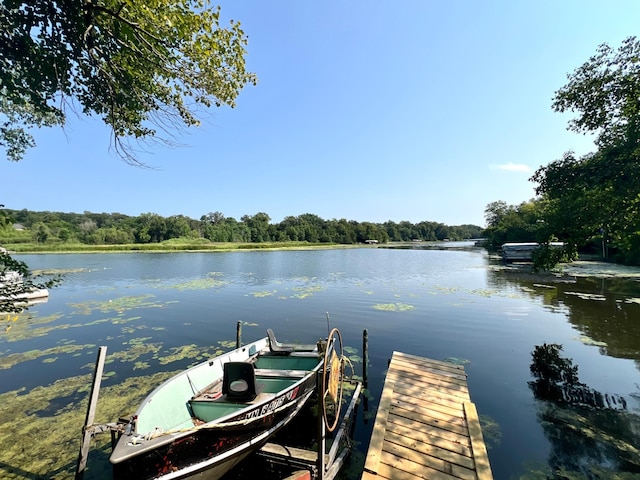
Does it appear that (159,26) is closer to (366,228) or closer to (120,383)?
(120,383)

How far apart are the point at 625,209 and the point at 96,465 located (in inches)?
514

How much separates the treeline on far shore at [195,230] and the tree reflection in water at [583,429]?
280ft

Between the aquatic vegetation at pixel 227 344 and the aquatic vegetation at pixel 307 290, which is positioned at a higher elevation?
the aquatic vegetation at pixel 307 290

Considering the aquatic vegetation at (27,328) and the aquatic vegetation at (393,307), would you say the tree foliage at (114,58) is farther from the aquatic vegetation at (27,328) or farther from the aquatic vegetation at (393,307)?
the aquatic vegetation at (393,307)

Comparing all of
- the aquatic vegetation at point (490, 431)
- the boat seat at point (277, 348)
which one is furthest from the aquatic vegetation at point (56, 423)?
the aquatic vegetation at point (490, 431)

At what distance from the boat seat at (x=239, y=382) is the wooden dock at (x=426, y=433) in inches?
92.0

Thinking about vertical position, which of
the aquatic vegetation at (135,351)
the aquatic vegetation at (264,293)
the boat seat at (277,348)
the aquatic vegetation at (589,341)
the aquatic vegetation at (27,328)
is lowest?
the aquatic vegetation at (27,328)

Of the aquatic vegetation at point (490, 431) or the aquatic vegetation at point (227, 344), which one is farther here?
the aquatic vegetation at point (227, 344)

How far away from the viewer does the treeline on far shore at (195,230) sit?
80.9 meters

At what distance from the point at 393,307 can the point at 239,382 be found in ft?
40.9

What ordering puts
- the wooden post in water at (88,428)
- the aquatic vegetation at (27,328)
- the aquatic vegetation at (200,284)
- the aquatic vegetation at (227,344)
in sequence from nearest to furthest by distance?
1. the wooden post in water at (88,428)
2. the aquatic vegetation at (227,344)
3. the aquatic vegetation at (27,328)
4. the aquatic vegetation at (200,284)

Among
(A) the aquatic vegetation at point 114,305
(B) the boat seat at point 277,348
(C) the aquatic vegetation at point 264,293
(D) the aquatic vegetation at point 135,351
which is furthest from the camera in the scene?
(C) the aquatic vegetation at point 264,293

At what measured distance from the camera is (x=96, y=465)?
Result: 5.20m

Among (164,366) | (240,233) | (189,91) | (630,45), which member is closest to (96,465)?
(164,366)
